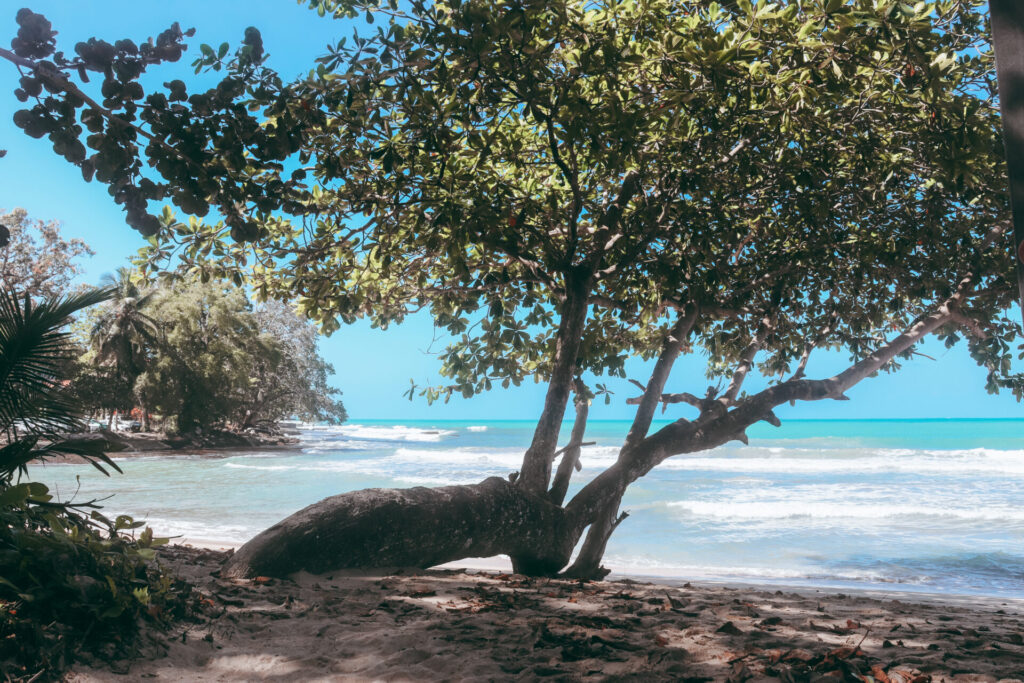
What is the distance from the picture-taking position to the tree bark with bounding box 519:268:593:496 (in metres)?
6.81

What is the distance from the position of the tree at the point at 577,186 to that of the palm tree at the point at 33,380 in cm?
96

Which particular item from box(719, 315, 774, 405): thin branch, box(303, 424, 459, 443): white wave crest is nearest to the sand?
box(719, 315, 774, 405): thin branch

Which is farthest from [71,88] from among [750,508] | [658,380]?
[750,508]

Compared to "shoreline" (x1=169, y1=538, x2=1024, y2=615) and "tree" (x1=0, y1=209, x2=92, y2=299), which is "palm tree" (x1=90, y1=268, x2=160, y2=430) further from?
"shoreline" (x1=169, y1=538, x2=1024, y2=615)

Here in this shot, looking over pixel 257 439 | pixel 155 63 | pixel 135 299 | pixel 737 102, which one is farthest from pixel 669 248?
pixel 257 439

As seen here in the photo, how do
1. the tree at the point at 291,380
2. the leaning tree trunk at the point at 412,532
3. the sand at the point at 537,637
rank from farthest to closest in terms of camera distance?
the tree at the point at 291,380
the leaning tree trunk at the point at 412,532
the sand at the point at 537,637

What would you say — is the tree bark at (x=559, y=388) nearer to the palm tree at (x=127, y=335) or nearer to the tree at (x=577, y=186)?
the tree at (x=577, y=186)

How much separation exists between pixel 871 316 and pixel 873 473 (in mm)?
21002

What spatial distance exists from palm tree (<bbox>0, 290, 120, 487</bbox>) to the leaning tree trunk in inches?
70.5

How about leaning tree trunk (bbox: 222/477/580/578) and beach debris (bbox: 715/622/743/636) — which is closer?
beach debris (bbox: 715/622/743/636)

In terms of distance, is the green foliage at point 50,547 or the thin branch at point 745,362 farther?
the thin branch at point 745,362

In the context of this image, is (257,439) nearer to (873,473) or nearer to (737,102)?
(873,473)

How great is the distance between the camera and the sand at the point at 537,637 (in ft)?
10.1

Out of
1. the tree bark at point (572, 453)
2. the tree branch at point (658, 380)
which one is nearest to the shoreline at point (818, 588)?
the tree bark at point (572, 453)
